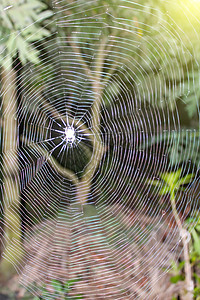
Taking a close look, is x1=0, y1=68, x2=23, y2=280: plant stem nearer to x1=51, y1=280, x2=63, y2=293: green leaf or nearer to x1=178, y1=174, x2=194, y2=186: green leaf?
x1=51, y1=280, x2=63, y2=293: green leaf

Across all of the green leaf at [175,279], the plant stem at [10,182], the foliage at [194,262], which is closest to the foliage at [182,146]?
the foliage at [194,262]

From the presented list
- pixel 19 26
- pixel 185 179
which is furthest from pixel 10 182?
pixel 185 179

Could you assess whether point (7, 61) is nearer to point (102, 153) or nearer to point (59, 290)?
point (102, 153)

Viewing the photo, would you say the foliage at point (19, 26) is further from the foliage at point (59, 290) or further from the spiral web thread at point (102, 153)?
the foliage at point (59, 290)

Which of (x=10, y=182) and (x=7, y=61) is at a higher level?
(x=7, y=61)

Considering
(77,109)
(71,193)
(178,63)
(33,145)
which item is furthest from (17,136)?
(178,63)
